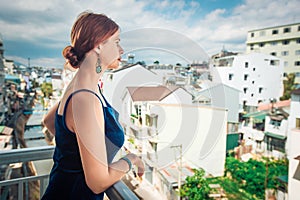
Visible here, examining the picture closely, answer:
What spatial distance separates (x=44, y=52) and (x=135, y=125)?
59 cm

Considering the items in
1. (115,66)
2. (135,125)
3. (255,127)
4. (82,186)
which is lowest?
(255,127)

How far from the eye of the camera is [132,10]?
0.68 metres

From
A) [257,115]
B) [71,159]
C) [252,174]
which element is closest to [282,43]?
[257,115]

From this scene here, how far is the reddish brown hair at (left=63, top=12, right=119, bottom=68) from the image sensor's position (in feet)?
1.40

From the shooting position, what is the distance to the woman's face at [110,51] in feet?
1.42

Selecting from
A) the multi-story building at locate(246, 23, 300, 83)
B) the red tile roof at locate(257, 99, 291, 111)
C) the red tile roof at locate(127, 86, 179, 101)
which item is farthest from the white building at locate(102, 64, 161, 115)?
the red tile roof at locate(257, 99, 291, 111)

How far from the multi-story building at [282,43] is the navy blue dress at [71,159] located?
1.39 m

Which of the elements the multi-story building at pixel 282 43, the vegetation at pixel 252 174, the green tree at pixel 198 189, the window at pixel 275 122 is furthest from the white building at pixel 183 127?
A: the vegetation at pixel 252 174

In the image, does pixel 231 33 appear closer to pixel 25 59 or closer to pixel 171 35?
pixel 171 35

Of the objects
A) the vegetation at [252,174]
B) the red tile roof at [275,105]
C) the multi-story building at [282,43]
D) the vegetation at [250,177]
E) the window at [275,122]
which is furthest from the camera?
the vegetation at [252,174]

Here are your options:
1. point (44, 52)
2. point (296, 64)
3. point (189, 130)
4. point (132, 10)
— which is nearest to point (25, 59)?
Answer: point (44, 52)

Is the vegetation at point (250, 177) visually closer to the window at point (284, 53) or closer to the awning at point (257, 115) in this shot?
the awning at point (257, 115)

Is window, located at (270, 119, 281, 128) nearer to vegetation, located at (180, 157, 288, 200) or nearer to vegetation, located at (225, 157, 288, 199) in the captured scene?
vegetation, located at (180, 157, 288, 200)

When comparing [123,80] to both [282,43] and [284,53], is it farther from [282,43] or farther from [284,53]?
[282,43]
